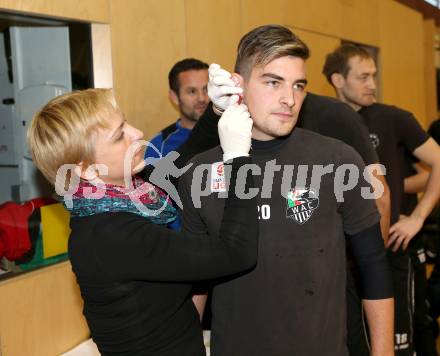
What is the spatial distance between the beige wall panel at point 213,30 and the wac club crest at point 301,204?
2007 mm

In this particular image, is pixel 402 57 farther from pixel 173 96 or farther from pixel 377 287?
pixel 377 287

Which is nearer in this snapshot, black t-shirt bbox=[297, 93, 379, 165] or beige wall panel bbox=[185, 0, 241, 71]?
black t-shirt bbox=[297, 93, 379, 165]

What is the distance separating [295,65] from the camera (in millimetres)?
1557

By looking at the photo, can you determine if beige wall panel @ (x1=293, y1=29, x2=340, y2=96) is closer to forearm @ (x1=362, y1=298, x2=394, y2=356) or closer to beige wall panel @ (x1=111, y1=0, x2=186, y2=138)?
beige wall panel @ (x1=111, y1=0, x2=186, y2=138)

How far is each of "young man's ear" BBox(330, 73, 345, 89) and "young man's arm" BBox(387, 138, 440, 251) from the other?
53cm

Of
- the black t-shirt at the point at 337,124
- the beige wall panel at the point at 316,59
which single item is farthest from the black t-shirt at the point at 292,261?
the beige wall panel at the point at 316,59

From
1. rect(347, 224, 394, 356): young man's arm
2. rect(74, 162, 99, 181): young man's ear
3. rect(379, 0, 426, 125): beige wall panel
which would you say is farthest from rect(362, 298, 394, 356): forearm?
rect(379, 0, 426, 125): beige wall panel

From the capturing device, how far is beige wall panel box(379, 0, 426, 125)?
5.96 meters

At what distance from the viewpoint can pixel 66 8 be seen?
248cm

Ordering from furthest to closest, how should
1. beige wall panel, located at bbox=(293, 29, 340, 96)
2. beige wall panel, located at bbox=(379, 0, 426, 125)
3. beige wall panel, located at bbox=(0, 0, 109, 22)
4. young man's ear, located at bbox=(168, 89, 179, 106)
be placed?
beige wall panel, located at bbox=(379, 0, 426, 125), beige wall panel, located at bbox=(293, 29, 340, 96), young man's ear, located at bbox=(168, 89, 179, 106), beige wall panel, located at bbox=(0, 0, 109, 22)

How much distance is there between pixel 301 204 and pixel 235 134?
28 cm

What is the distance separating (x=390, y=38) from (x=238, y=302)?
17.4ft

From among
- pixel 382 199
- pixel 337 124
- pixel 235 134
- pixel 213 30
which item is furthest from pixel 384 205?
pixel 213 30

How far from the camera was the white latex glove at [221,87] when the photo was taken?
5.01 feet
